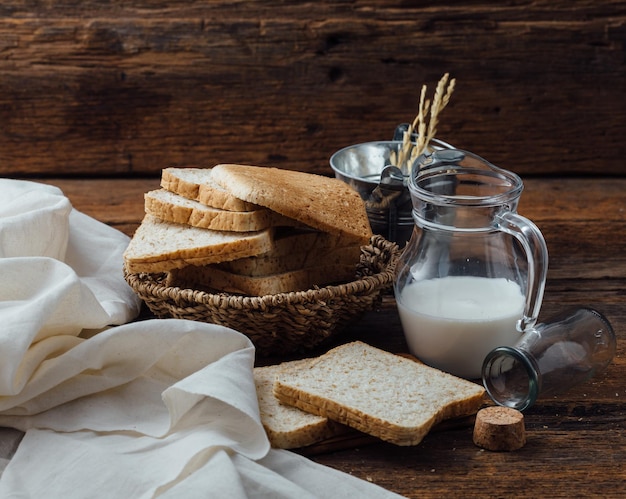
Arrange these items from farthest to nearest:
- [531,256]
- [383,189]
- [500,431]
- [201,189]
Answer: [383,189]
[201,189]
[531,256]
[500,431]

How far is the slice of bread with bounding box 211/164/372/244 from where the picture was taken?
1.46 meters

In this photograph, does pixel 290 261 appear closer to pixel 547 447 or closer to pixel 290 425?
pixel 290 425

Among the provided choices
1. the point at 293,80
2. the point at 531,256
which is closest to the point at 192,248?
the point at 531,256

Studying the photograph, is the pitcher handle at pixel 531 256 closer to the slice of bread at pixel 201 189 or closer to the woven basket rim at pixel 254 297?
→ the woven basket rim at pixel 254 297

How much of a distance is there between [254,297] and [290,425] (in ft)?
0.85

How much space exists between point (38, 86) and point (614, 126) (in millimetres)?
1663

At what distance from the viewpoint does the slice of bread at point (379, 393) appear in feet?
3.96

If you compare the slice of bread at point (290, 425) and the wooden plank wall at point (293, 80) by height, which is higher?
the wooden plank wall at point (293, 80)

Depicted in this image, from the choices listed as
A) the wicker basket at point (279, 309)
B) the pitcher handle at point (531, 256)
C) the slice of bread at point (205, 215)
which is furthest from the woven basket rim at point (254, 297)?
the pitcher handle at point (531, 256)

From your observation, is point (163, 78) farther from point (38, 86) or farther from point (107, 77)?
point (38, 86)

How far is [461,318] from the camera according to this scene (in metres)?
1.39

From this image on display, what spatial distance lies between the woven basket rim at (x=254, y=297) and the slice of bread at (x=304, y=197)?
0.09 m

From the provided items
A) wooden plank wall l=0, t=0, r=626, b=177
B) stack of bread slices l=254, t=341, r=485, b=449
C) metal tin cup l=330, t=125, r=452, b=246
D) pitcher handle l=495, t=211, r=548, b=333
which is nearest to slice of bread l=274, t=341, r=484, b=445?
stack of bread slices l=254, t=341, r=485, b=449

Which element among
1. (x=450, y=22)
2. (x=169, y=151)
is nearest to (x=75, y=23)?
(x=169, y=151)
